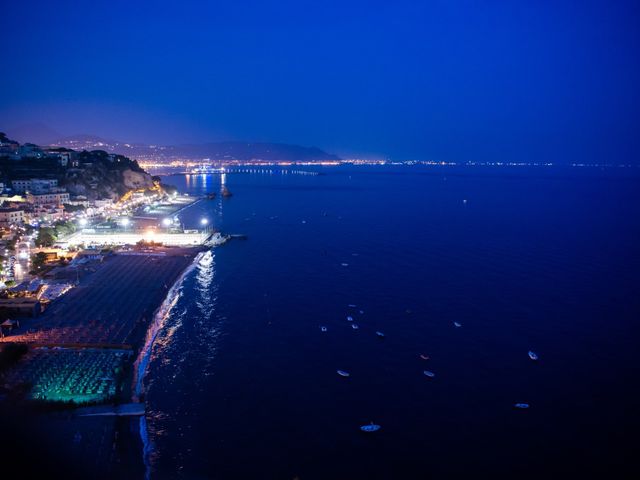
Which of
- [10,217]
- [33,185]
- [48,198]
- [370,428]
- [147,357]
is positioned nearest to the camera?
[370,428]

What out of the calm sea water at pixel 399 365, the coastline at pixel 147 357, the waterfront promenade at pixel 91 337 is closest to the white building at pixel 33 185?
the calm sea water at pixel 399 365

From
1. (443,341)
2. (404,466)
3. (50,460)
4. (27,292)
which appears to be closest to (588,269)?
(443,341)

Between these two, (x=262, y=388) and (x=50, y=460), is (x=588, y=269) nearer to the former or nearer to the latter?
(x=262, y=388)

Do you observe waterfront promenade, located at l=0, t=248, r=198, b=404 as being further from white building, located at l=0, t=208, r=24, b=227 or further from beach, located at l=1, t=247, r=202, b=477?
white building, located at l=0, t=208, r=24, b=227

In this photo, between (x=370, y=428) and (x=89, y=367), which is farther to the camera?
(x=89, y=367)

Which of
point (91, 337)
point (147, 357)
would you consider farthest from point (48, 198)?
point (147, 357)

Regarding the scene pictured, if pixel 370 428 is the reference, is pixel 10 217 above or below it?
above

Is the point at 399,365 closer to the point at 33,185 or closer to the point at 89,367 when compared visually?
the point at 89,367

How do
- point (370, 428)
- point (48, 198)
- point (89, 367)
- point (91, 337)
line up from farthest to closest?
1. point (48, 198)
2. point (91, 337)
3. point (89, 367)
4. point (370, 428)
